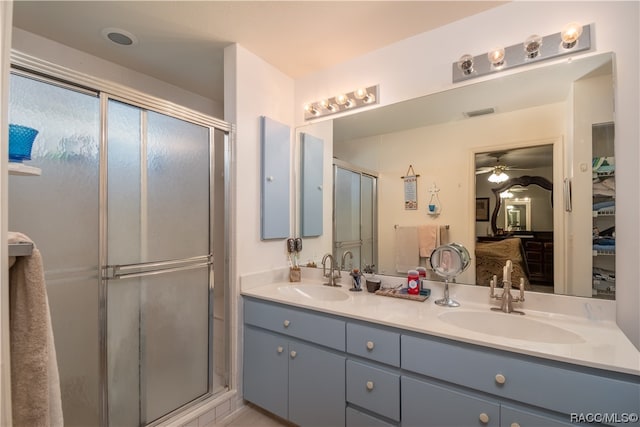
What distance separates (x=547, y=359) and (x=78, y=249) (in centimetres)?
208

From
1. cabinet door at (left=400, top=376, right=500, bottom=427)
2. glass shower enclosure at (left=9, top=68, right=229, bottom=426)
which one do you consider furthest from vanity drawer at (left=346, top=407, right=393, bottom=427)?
glass shower enclosure at (left=9, top=68, right=229, bottom=426)

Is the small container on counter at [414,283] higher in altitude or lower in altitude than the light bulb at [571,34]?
lower

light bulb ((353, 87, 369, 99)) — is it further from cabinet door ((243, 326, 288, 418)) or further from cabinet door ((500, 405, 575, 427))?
cabinet door ((500, 405, 575, 427))

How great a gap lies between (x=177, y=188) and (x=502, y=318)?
1.96 metres

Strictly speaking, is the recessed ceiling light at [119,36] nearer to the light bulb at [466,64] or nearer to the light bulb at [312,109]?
the light bulb at [312,109]

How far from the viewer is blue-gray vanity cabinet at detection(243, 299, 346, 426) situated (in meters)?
1.56

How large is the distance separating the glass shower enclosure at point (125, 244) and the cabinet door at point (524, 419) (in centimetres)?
162

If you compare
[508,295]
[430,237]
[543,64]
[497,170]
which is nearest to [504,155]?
[497,170]

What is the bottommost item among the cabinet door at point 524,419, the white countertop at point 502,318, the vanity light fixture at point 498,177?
the cabinet door at point 524,419

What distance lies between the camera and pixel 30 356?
0.61 m

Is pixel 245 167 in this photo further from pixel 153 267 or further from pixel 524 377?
pixel 524 377

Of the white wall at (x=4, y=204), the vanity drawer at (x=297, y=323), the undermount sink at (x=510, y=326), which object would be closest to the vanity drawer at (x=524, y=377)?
the undermount sink at (x=510, y=326)

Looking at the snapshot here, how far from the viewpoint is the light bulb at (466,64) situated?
1.71 metres

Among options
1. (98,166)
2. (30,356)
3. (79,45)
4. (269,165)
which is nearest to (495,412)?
(30,356)
